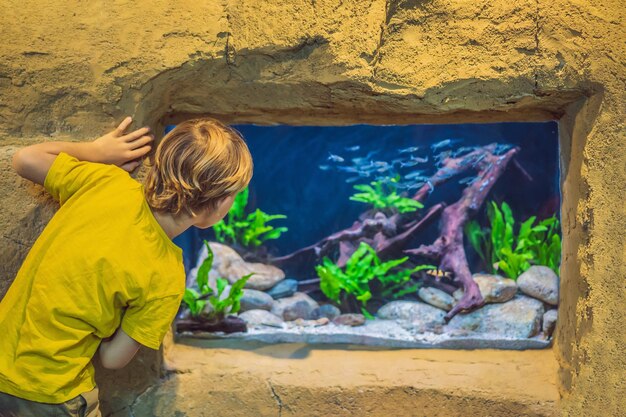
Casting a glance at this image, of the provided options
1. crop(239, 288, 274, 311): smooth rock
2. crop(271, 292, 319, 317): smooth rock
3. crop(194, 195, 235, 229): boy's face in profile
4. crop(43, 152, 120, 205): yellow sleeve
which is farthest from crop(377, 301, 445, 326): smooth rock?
crop(43, 152, 120, 205): yellow sleeve

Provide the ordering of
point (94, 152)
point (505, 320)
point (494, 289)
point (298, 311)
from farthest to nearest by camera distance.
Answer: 1. point (298, 311)
2. point (494, 289)
3. point (505, 320)
4. point (94, 152)

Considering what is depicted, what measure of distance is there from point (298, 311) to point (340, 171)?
2.71ft

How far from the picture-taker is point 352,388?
2412mm

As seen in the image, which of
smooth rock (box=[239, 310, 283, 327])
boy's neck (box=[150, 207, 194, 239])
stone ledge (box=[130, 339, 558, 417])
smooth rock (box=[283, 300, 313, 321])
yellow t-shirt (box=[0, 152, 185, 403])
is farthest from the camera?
smooth rock (box=[283, 300, 313, 321])

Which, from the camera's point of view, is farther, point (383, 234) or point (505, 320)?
point (383, 234)

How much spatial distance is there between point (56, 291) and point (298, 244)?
1.76 metres

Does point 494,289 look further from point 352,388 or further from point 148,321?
point 148,321

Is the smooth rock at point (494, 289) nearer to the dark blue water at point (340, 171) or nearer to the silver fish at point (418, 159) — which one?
the dark blue water at point (340, 171)

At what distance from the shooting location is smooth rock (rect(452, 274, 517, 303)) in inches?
116

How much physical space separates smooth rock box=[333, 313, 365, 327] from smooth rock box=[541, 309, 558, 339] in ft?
2.85

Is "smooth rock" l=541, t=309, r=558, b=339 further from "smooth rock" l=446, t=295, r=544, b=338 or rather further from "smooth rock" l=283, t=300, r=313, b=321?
"smooth rock" l=283, t=300, r=313, b=321

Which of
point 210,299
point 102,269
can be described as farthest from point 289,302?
point 102,269

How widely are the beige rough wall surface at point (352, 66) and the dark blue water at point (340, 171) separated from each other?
0.95m

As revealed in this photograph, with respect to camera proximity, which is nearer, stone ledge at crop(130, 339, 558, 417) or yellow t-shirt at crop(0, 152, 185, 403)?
yellow t-shirt at crop(0, 152, 185, 403)
